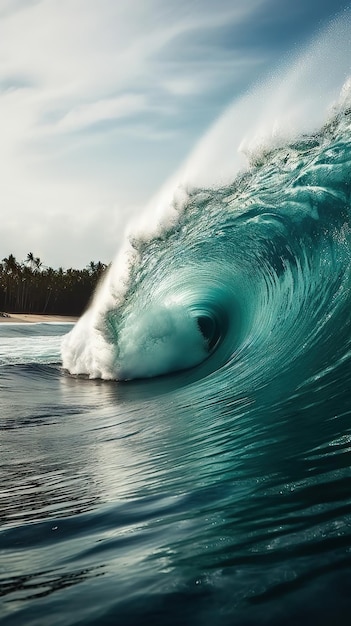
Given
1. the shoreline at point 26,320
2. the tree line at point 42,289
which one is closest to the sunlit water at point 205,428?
the shoreline at point 26,320

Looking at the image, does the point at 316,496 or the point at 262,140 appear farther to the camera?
the point at 262,140

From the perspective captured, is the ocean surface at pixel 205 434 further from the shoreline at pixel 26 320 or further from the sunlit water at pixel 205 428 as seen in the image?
the shoreline at pixel 26 320

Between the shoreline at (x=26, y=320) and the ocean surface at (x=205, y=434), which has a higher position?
the shoreline at (x=26, y=320)

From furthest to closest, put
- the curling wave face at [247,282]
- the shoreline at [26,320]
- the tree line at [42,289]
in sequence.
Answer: the tree line at [42,289] < the shoreline at [26,320] < the curling wave face at [247,282]

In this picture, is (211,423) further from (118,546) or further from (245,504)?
(118,546)

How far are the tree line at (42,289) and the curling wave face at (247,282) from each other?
248 feet

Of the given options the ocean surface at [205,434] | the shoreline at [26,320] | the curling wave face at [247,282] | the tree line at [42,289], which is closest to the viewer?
the ocean surface at [205,434]

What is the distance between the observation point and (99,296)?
47.0 feet

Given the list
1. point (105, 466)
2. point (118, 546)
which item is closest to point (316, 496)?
point (118, 546)

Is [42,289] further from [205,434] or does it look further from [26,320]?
[205,434]

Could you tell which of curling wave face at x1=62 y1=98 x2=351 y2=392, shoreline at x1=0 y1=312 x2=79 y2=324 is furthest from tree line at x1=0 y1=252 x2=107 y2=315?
curling wave face at x1=62 y1=98 x2=351 y2=392

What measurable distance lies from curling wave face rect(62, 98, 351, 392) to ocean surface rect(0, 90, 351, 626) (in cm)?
5

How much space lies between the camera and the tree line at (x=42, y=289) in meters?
88.8

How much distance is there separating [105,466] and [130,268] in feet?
28.8
